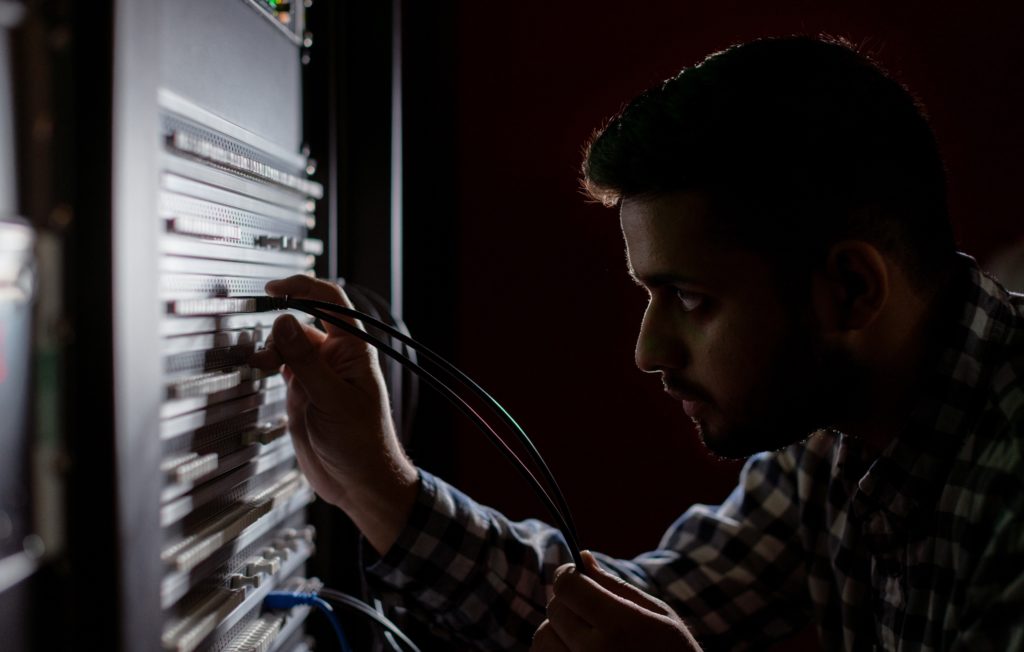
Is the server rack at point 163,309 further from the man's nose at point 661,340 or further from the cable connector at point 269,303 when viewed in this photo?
the man's nose at point 661,340

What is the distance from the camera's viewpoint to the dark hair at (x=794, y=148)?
0.81 meters

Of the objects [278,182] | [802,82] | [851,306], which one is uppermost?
[802,82]

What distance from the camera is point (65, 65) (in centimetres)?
44

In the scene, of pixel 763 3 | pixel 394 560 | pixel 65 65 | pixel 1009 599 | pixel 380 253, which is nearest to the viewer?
pixel 65 65

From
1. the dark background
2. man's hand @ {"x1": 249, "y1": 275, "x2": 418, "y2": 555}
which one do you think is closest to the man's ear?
man's hand @ {"x1": 249, "y1": 275, "x2": 418, "y2": 555}

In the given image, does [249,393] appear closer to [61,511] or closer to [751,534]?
[61,511]

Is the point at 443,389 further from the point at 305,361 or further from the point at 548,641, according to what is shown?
the point at 548,641

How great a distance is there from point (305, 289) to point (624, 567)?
0.65 meters

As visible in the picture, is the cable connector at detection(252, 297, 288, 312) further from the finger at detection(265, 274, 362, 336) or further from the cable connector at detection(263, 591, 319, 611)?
the cable connector at detection(263, 591, 319, 611)

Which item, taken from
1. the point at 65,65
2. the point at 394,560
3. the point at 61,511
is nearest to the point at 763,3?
the point at 394,560

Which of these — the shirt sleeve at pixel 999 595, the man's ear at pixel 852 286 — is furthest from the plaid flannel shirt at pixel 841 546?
the man's ear at pixel 852 286

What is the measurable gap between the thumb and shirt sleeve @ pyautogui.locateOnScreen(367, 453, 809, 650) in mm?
279

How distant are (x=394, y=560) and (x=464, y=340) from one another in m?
0.72

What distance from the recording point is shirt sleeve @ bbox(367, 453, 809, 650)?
1012mm
